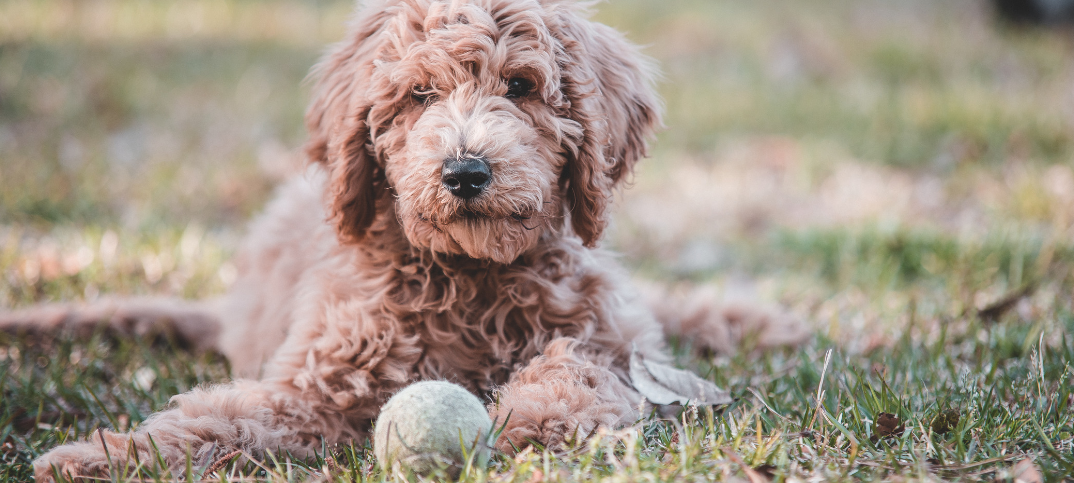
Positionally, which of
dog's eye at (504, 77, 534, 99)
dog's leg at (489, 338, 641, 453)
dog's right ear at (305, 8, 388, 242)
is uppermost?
dog's eye at (504, 77, 534, 99)

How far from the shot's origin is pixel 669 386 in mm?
3021

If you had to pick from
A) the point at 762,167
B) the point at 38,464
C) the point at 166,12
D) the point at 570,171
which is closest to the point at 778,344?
the point at 570,171

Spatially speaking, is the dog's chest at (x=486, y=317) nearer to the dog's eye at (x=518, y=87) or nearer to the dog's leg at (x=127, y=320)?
the dog's eye at (x=518, y=87)

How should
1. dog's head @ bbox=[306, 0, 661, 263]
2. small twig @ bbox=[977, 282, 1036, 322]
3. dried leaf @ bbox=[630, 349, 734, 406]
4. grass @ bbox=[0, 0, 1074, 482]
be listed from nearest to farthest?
1. grass @ bbox=[0, 0, 1074, 482]
2. dog's head @ bbox=[306, 0, 661, 263]
3. dried leaf @ bbox=[630, 349, 734, 406]
4. small twig @ bbox=[977, 282, 1036, 322]

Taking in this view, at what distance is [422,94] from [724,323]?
2.10 metres

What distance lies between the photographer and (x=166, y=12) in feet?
33.6

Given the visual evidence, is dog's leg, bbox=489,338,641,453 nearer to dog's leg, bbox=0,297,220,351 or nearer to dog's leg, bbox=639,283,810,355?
dog's leg, bbox=639,283,810,355

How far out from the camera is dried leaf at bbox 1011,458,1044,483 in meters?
2.11

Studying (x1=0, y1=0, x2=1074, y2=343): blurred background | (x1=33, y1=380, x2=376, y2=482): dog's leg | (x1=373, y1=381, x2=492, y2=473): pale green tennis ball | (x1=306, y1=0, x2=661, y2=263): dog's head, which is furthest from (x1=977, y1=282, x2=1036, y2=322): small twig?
(x1=33, y1=380, x2=376, y2=482): dog's leg

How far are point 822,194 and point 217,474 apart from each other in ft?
18.4

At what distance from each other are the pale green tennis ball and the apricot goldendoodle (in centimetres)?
22

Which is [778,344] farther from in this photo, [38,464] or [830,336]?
[38,464]

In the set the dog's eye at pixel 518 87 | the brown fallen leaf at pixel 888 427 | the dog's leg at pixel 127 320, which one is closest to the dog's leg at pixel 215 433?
the dog's eye at pixel 518 87

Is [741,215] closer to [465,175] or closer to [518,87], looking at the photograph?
[518,87]
